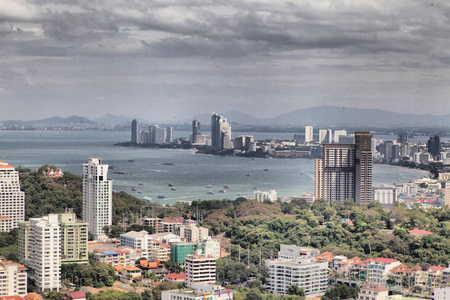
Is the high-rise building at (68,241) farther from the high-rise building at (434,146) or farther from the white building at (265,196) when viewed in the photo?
the high-rise building at (434,146)

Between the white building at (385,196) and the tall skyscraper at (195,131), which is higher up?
the tall skyscraper at (195,131)

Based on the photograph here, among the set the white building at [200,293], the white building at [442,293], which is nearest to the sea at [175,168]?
the white building at [200,293]

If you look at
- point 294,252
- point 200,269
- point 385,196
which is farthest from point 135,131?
point 200,269

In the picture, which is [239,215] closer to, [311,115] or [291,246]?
[291,246]

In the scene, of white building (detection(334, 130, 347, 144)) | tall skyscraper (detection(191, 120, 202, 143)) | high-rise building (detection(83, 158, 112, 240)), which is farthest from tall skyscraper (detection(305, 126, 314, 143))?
high-rise building (detection(83, 158, 112, 240))

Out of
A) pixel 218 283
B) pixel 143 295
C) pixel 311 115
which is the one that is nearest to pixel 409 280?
pixel 218 283

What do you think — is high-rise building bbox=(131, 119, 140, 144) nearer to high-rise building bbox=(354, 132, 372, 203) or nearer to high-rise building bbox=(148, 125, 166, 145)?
high-rise building bbox=(148, 125, 166, 145)

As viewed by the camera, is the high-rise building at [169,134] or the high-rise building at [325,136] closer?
the high-rise building at [325,136]
